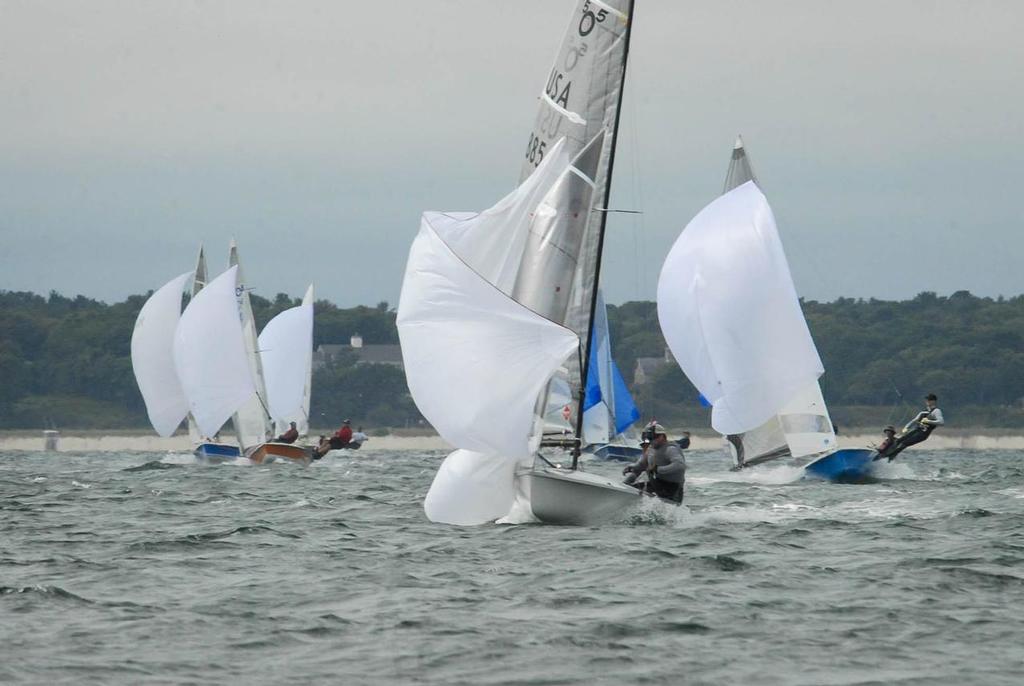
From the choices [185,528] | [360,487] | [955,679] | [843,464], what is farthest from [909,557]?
[360,487]

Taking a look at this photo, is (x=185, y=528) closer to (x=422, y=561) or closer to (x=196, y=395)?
(x=422, y=561)

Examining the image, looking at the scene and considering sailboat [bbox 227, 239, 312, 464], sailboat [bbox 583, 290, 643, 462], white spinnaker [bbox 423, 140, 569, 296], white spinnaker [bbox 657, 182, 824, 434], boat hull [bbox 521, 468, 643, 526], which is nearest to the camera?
boat hull [bbox 521, 468, 643, 526]

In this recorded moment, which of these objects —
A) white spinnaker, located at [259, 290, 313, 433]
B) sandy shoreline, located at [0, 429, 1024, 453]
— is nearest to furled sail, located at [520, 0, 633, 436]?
white spinnaker, located at [259, 290, 313, 433]

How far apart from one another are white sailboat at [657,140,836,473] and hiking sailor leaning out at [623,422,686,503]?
5363 mm

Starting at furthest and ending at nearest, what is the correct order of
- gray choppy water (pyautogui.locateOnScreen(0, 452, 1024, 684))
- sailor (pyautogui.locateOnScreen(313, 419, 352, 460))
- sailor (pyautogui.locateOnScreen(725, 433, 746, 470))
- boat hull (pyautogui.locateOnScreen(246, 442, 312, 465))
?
sailor (pyautogui.locateOnScreen(313, 419, 352, 460)) < boat hull (pyautogui.locateOnScreen(246, 442, 312, 465)) < sailor (pyautogui.locateOnScreen(725, 433, 746, 470)) < gray choppy water (pyautogui.locateOnScreen(0, 452, 1024, 684))

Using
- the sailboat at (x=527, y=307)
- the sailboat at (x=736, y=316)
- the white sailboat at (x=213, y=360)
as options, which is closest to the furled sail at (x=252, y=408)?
the white sailboat at (x=213, y=360)

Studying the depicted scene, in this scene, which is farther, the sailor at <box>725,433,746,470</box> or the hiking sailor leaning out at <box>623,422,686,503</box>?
the sailor at <box>725,433,746,470</box>

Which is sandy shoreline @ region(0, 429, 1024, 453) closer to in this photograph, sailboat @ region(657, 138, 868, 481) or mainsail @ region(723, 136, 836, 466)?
mainsail @ region(723, 136, 836, 466)

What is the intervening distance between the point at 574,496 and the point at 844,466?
1181 cm

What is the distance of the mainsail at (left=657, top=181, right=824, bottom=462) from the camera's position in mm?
23203

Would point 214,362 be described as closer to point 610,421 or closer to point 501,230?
point 610,421

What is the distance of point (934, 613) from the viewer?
1128 cm

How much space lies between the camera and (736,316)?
77.9ft

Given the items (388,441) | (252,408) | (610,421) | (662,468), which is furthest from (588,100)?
(388,441)
